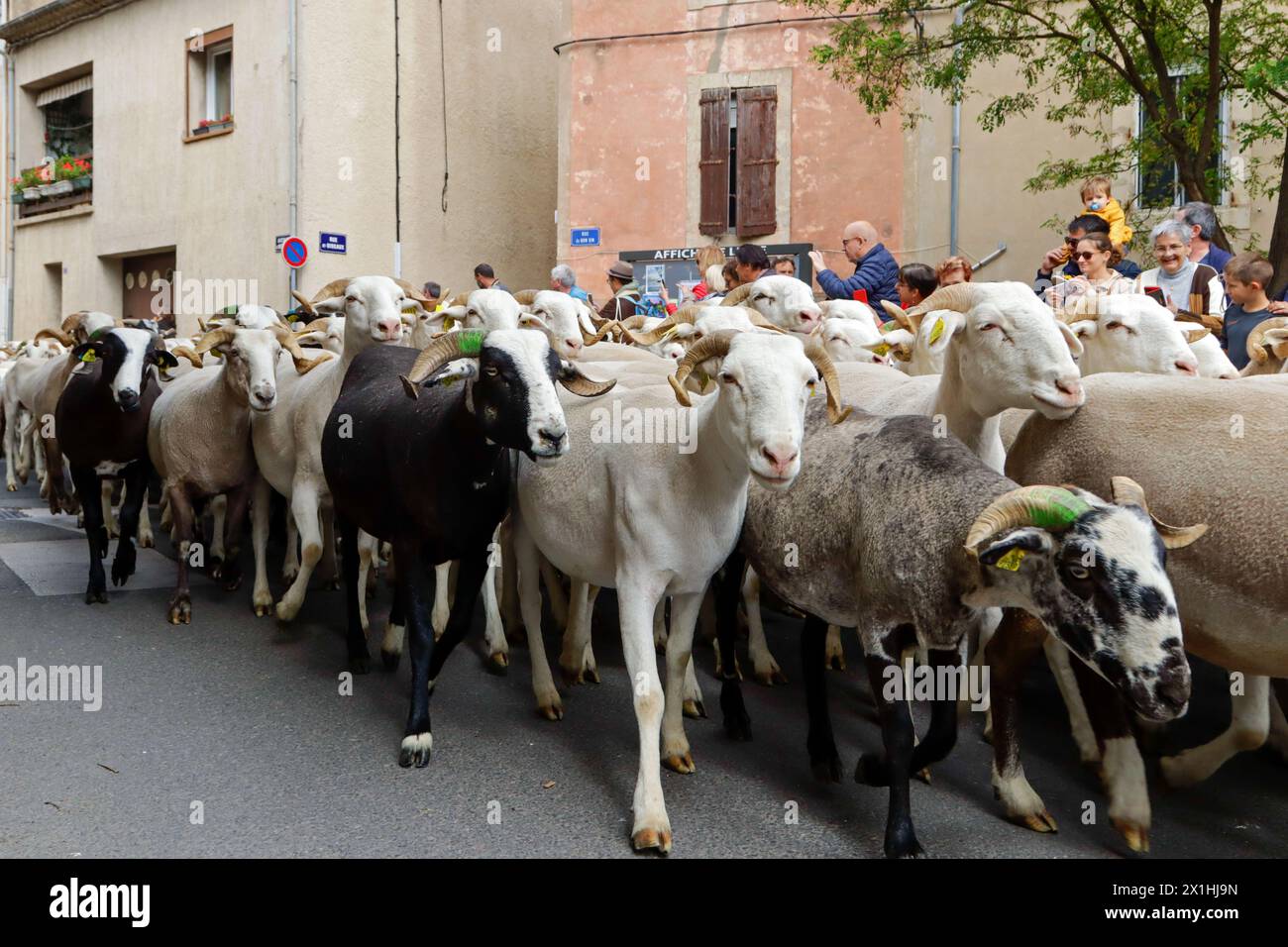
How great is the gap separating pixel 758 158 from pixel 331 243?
256 inches

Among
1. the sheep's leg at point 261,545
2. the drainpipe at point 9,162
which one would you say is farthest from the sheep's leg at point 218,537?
the drainpipe at point 9,162

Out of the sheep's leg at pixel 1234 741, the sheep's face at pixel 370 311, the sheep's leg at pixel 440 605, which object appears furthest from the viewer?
the sheep's face at pixel 370 311

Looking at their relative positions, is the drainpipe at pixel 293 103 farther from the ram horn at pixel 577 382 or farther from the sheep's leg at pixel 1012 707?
the sheep's leg at pixel 1012 707

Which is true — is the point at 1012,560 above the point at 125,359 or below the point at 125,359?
below

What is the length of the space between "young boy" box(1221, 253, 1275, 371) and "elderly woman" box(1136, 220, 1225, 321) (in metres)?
0.37

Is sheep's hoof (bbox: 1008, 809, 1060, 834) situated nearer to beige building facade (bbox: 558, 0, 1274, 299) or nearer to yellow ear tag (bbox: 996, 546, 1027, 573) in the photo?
yellow ear tag (bbox: 996, 546, 1027, 573)

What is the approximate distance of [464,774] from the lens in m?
4.70

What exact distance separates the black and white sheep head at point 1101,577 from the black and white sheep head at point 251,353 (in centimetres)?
483

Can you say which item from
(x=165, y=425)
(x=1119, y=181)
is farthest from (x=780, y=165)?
(x=165, y=425)

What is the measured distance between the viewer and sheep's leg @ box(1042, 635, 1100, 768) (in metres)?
4.80

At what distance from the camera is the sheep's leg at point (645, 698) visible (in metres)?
4.01

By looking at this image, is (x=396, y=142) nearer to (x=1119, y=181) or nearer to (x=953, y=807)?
(x=1119, y=181)

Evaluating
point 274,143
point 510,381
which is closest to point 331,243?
point 274,143

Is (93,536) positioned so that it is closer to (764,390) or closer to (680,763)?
(680,763)
